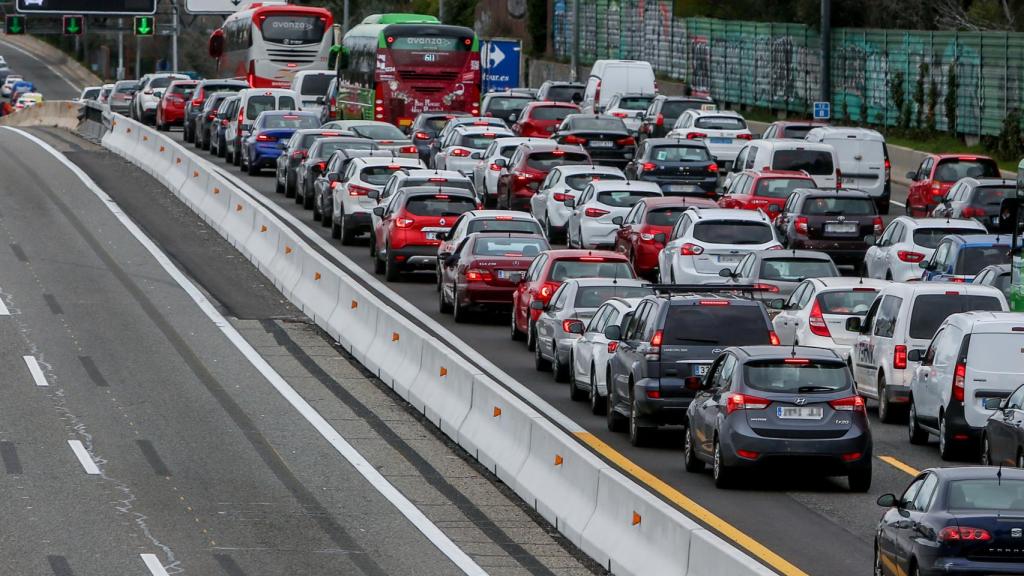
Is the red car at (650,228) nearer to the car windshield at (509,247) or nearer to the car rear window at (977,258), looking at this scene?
the car windshield at (509,247)

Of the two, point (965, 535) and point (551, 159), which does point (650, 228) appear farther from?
point (965, 535)

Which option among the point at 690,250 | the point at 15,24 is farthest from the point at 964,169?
the point at 15,24

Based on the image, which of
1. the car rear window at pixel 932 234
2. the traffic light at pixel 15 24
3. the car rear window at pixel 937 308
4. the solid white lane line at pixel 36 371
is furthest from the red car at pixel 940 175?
the traffic light at pixel 15 24

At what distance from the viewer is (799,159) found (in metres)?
42.7

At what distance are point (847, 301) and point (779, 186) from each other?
43.4ft

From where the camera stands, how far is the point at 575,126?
51094mm

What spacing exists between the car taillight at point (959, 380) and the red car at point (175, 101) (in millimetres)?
49038

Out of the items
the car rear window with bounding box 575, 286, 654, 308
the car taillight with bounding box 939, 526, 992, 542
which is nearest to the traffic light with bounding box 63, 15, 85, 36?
the car rear window with bounding box 575, 286, 654, 308

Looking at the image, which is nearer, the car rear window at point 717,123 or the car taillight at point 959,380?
the car taillight at point 959,380

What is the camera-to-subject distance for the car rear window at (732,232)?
106 ft

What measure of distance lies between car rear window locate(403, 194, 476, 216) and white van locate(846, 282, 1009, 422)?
12.1m

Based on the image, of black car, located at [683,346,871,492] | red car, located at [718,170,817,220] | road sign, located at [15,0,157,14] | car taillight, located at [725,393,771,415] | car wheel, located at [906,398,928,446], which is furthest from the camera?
road sign, located at [15,0,157,14]

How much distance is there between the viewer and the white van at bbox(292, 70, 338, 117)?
65625 mm

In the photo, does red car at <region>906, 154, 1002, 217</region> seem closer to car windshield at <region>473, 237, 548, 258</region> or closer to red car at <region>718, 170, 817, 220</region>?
red car at <region>718, 170, 817, 220</region>
